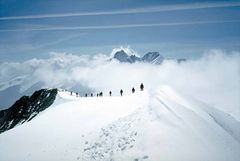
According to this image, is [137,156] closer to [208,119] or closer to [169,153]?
[169,153]

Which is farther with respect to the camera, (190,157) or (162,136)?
(162,136)

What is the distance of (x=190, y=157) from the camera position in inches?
1298

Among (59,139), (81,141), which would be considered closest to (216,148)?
(81,141)

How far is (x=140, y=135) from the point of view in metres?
37.1

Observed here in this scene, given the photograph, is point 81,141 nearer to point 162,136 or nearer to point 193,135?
point 162,136

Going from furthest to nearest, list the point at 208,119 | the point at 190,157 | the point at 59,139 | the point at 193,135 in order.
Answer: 1. the point at 59,139
2. the point at 208,119
3. the point at 193,135
4. the point at 190,157

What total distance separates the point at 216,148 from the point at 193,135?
2.93m

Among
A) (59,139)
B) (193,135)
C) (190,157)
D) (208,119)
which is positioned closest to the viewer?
(190,157)

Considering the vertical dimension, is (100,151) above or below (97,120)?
below

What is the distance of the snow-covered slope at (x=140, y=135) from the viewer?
3428 centimetres

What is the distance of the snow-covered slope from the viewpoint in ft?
112

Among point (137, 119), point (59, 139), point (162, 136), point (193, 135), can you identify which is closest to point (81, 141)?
point (59, 139)

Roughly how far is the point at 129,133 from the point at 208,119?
10068 millimetres

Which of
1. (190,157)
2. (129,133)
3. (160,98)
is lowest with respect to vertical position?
(190,157)
